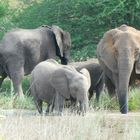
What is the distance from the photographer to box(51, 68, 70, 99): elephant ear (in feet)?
46.0

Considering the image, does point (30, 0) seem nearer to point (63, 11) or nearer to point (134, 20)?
point (63, 11)

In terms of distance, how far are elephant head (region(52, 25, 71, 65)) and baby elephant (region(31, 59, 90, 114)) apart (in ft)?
13.0

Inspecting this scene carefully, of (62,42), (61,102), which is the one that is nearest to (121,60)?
(61,102)

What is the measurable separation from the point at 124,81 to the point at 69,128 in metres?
3.82

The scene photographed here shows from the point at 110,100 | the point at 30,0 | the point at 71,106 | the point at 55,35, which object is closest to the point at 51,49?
the point at 55,35

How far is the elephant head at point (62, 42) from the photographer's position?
1969cm

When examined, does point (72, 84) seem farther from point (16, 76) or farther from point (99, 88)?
point (16, 76)

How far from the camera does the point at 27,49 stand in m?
19.5

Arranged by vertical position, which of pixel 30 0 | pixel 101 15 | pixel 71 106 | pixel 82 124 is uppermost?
pixel 82 124

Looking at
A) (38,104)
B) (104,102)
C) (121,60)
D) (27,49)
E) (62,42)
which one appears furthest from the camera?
(62,42)

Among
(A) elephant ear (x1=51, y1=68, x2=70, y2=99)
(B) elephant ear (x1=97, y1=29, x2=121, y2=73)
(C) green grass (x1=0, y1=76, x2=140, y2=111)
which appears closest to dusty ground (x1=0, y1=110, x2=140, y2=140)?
(A) elephant ear (x1=51, y1=68, x2=70, y2=99)

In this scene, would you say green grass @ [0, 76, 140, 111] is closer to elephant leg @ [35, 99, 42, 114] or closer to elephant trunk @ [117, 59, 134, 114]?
elephant leg @ [35, 99, 42, 114]

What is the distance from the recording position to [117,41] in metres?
15.1

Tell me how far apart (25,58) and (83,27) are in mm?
3856
